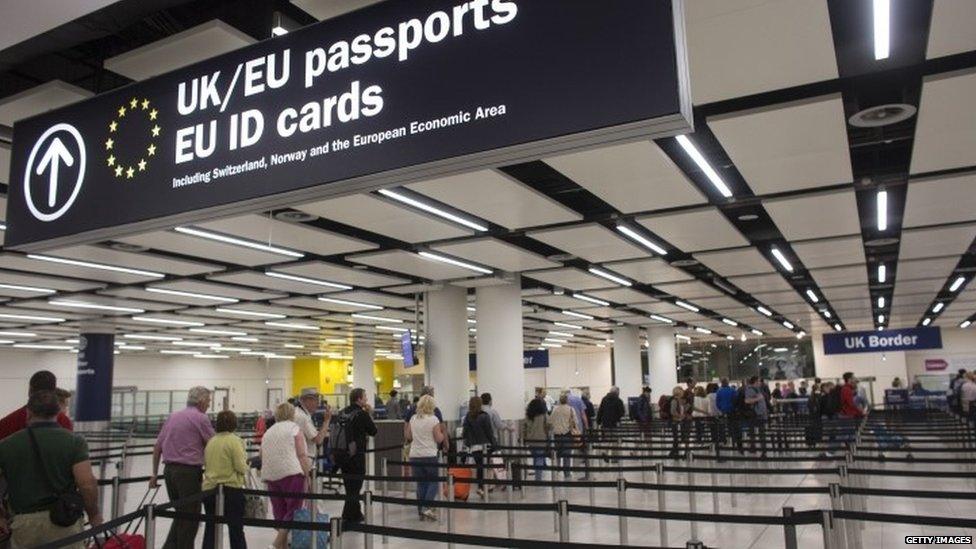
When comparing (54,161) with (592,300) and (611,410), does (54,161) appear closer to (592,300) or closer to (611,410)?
(611,410)

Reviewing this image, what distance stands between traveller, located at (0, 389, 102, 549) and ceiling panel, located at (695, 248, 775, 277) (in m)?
10.5

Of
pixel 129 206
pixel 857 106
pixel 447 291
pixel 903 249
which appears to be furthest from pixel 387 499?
pixel 903 249

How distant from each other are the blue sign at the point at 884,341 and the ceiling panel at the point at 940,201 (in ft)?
66.3

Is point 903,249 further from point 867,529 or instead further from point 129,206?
point 129,206

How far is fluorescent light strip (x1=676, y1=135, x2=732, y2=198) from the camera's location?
6.81m

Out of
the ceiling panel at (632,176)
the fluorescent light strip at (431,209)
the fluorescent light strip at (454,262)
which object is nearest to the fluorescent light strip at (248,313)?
the fluorescent light strip at (454,262)

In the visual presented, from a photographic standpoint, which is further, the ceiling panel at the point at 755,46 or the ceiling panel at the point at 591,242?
the ceiling panel at the point at 591,242

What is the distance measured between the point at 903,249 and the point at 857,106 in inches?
317

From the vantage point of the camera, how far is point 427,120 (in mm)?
2914

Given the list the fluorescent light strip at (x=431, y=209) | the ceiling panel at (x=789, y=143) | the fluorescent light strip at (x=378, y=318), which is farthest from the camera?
the fluorescent light strip at (x=378, y=318)

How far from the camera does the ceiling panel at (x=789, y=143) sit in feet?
19.8

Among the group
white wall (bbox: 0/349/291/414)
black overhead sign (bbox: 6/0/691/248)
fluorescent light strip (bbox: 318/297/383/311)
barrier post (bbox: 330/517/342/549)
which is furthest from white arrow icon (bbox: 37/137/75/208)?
white wall (bbox: 0/349/291/414)

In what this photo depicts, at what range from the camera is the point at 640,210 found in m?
9.39

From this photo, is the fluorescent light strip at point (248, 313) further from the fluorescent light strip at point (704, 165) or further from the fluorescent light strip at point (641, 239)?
the fluorescent light strip at point (704, 165)
